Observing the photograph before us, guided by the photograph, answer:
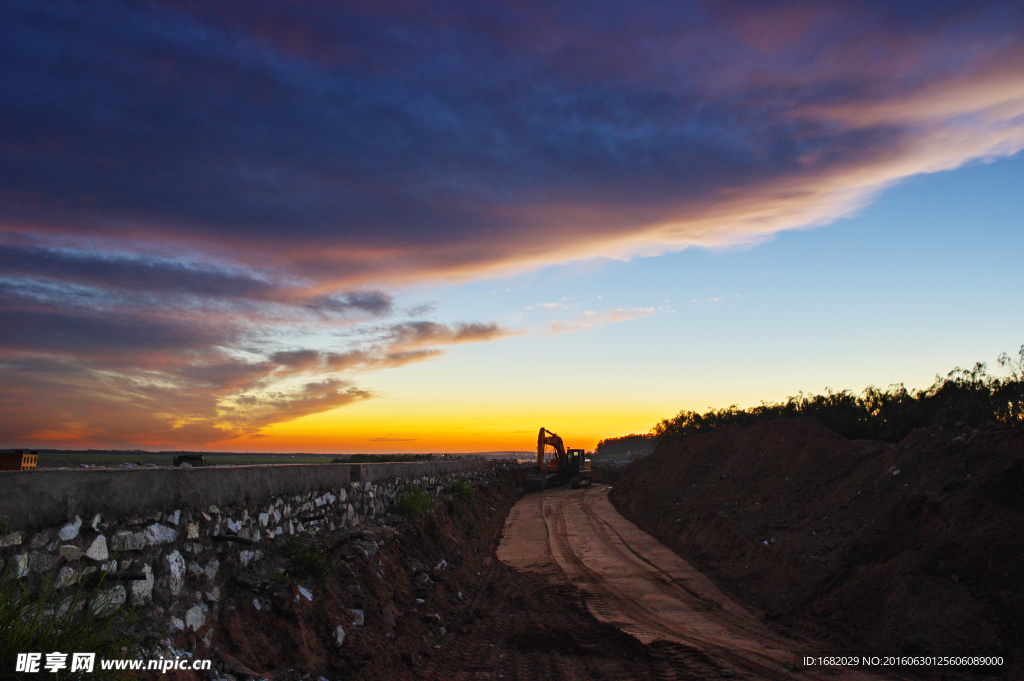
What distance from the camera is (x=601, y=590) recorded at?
445 inches

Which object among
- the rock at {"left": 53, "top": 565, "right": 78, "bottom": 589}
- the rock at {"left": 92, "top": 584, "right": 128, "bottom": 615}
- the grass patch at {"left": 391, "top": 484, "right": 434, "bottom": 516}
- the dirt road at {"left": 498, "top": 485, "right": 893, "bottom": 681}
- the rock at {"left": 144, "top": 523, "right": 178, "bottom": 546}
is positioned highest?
the rock at {"left": 144, "top": 523, "right": 178, "bottom": 546}

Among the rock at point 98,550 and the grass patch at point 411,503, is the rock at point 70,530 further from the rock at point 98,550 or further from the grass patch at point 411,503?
the grass patch at point 411,503

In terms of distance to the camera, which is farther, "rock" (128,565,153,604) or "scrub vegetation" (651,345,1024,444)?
"scrub vegetation" (651,345,1024,444)

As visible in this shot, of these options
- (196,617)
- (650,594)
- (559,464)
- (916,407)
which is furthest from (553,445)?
(196,617)

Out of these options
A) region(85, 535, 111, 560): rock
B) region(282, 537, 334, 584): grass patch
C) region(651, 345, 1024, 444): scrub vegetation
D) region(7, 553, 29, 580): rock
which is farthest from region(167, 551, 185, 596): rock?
region(651, 345, 1024, 444): scrub vegetation

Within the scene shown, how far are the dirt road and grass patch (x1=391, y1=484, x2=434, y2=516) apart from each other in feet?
8.98

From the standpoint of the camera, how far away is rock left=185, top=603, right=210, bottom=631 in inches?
187

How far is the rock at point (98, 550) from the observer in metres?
4.20

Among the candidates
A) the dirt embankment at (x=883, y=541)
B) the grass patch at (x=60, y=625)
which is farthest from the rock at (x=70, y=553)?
the dirt embankment at (x=883, y=541)

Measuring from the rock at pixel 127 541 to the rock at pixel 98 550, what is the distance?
76 millimetres

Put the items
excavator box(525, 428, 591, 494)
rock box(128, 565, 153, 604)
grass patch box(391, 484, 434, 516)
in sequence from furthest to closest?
excavator box(525, 428, 591, 494) → grass patch box(391, 484, 434, 516) → rock box(128, 565, 153, 604)

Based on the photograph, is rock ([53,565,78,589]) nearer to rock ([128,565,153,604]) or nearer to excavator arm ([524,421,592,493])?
rock ([128,565,153,604])

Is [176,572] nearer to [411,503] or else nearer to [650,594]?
[411,503]

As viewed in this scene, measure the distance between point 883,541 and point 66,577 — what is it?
1208 centimetres
